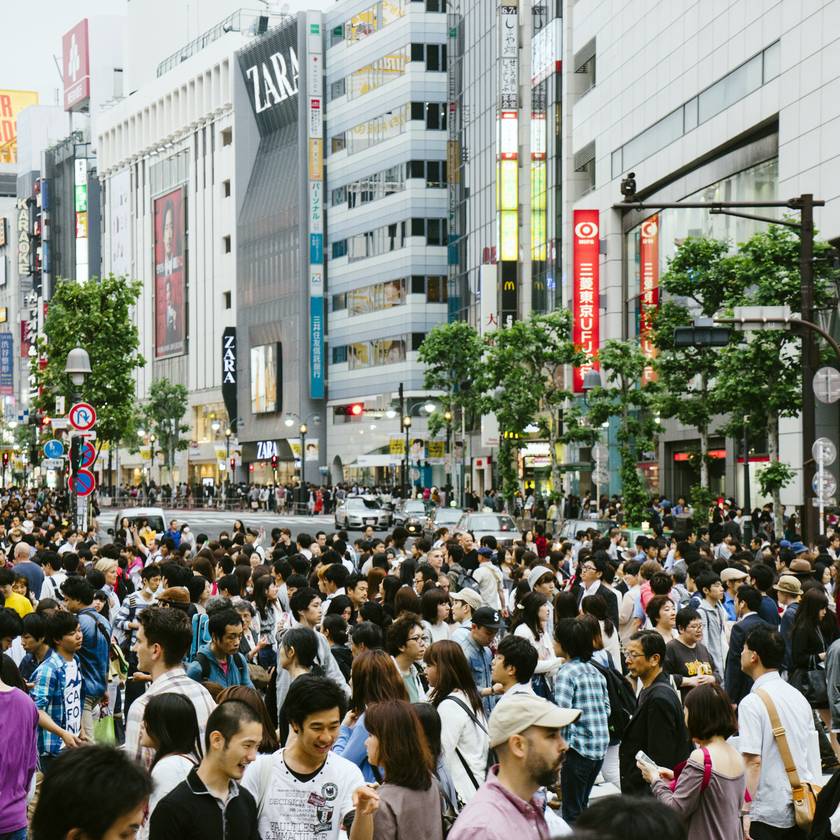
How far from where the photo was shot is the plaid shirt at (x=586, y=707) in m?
9.04

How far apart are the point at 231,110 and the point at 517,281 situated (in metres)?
48.0

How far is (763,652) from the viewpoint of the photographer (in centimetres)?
790

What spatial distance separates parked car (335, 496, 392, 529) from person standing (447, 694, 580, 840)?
51813 millimetres

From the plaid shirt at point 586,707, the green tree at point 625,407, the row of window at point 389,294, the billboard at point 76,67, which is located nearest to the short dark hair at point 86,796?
the plaid shirt at point 586,707

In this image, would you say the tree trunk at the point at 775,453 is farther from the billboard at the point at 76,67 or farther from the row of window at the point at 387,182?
the billboard at the point at 76,67

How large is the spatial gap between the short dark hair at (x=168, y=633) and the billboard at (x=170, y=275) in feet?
385

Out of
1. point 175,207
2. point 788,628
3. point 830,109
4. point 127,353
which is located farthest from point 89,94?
point 788,628

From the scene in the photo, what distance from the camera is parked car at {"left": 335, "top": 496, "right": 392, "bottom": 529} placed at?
57719mm

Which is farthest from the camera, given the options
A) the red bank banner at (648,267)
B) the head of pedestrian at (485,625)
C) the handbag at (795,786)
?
the red bank banner at (648,267)

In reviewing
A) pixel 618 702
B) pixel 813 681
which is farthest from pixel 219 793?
pixel 813 681

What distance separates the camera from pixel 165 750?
624 cm

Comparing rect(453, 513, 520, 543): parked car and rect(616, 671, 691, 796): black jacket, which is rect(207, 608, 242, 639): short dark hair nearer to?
rect(616, 671, 691, 796): black jacket

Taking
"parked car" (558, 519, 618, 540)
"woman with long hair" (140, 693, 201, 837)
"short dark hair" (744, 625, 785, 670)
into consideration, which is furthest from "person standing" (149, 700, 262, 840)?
"parked car" (558, 519, 618, 540)

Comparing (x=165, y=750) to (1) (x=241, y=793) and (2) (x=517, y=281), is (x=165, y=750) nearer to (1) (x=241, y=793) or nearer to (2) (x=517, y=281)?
(1) (x=241, y=793)
